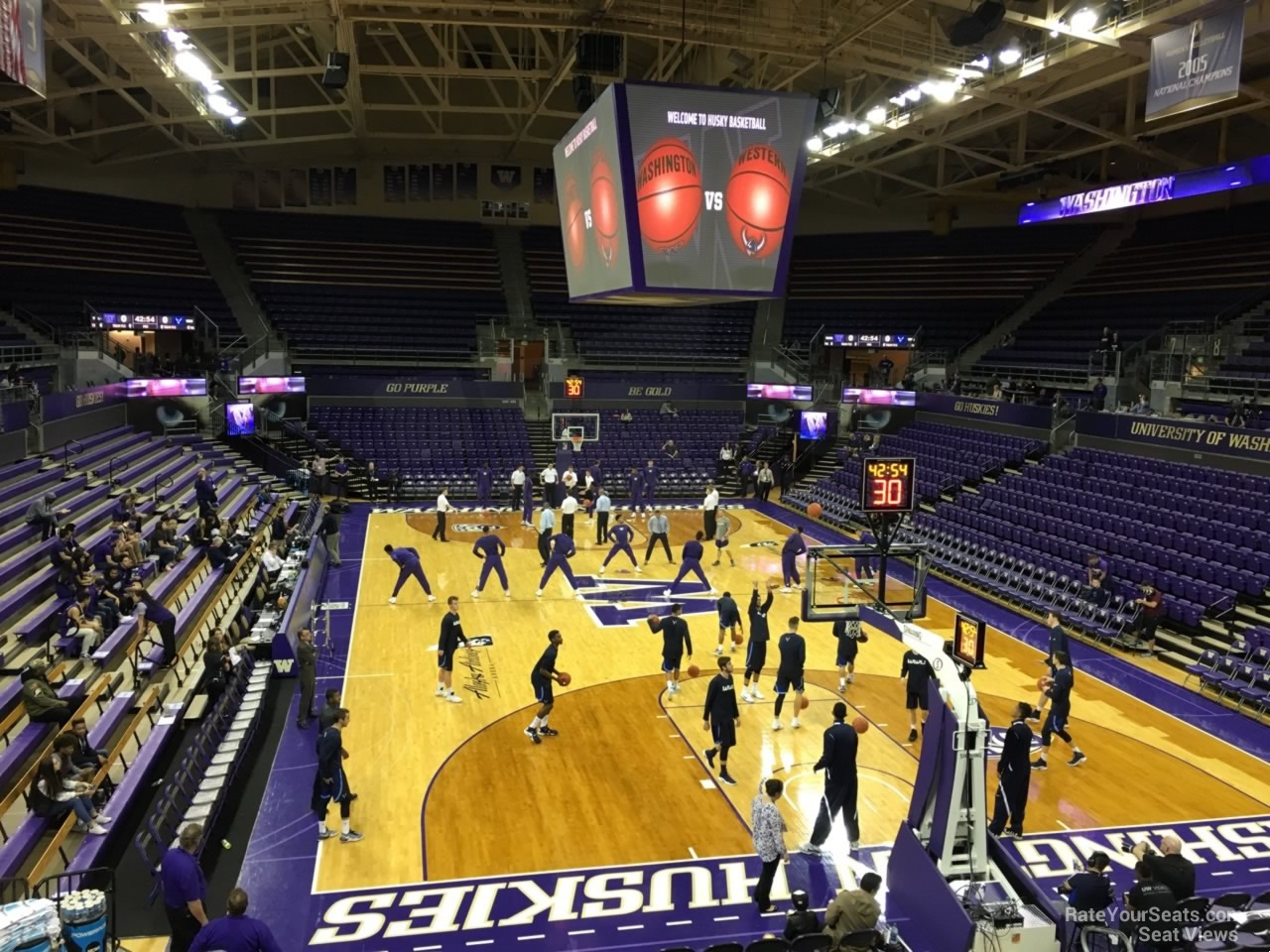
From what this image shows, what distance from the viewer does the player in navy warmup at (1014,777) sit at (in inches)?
367

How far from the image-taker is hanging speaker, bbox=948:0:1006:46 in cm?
1609

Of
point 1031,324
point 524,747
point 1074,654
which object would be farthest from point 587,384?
point 524,747

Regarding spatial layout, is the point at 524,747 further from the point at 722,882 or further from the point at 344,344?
the point at 344,344

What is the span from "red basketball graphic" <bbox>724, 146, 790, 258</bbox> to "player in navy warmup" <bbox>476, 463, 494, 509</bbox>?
1532 centimetres

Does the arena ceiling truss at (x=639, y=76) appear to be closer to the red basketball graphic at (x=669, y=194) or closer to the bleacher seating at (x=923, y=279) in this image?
the bleacher seating at (x=923, y=279)

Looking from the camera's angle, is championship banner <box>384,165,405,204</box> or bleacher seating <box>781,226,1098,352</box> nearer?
bleacher seating <box>781,226,1098,352</box>

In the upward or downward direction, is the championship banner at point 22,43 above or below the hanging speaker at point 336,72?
below

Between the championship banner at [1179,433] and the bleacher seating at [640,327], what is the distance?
16.2 meters

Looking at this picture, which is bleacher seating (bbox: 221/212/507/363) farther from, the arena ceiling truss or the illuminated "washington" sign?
the illuminated "washington" sign

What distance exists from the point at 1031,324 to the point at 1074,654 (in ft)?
65.7

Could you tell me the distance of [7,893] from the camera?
297 inches

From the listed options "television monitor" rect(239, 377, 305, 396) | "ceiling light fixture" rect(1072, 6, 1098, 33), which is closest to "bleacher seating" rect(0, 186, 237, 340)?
"television monitor" rect(239, 377, 305, 396)

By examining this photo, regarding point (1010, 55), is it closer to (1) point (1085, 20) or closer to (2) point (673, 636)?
(1) point (1085, 20)

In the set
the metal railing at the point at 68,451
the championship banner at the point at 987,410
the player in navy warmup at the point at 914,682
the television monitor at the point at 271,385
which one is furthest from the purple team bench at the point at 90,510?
the championship banner at the point at 987,410
